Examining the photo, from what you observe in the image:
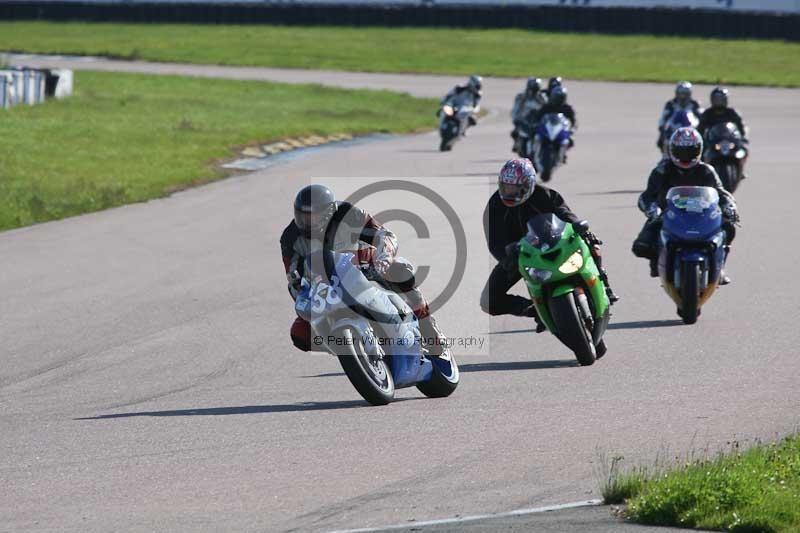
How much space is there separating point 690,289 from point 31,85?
25.0 metres

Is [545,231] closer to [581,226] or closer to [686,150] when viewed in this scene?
[581,226]

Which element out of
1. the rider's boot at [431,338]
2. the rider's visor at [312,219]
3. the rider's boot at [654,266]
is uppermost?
the rider's visor at [312,219]

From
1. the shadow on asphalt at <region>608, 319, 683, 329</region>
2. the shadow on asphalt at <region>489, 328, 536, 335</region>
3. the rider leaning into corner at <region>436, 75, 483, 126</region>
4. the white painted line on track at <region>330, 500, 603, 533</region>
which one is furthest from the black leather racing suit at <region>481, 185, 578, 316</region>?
the rider leaning into corner at <region>436, 75, 483, 126</region>

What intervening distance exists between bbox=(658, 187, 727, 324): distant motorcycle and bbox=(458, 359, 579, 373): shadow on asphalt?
5.83 ft

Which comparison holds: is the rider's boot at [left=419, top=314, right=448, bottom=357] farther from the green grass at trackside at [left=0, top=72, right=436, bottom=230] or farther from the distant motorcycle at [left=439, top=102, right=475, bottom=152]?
the distant motorcycle at [left=439, top=102, right=475, bottom=152]

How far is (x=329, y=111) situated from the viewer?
37062 mm

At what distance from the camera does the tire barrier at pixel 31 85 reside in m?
33.0

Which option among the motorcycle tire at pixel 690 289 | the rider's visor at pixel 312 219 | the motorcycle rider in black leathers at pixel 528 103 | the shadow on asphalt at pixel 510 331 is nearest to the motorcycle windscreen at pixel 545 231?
the shadow on asphalt at pixel 510 331

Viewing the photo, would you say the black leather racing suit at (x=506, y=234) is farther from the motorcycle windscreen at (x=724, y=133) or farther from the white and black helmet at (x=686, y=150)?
the motorcycle windscreen at (x=724, y=133)

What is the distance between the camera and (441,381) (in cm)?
964

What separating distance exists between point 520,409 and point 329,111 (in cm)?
2847

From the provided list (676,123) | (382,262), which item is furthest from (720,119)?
(382,262)

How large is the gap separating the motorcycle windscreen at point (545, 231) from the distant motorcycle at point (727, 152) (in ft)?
30.3

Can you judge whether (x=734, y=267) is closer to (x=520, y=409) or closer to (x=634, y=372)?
(x=634, y=372)
